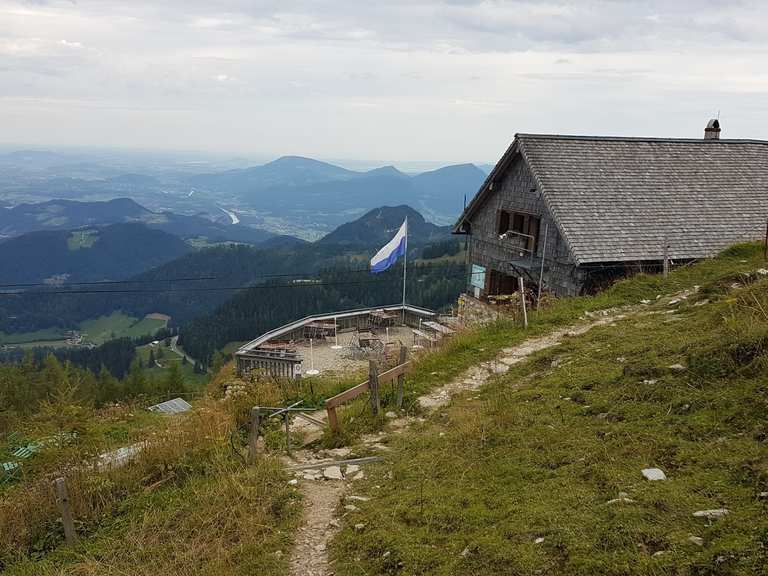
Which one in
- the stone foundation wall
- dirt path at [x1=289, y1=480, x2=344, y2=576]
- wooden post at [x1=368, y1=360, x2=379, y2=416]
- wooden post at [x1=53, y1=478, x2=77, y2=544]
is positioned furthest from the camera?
the stone foundation wall

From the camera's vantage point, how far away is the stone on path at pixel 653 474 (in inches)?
219

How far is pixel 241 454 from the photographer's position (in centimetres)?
845

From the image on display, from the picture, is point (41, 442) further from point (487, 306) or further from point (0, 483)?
point (487, 306)

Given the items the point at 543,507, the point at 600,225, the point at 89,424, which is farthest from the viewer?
the point at 600,225

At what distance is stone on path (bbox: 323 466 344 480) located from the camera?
7.82 metres

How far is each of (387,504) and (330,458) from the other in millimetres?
2142

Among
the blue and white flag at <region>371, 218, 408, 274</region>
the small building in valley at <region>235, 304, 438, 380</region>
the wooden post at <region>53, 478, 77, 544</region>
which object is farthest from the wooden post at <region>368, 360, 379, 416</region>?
the blue and white flag at <region>371, 218, 408, 274</region>

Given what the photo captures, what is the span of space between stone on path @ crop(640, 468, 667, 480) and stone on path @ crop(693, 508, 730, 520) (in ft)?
2.49

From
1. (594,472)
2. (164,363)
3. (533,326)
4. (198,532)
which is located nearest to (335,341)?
(533,326)

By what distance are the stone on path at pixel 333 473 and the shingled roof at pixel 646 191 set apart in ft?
38.8

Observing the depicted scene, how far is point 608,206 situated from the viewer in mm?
19281

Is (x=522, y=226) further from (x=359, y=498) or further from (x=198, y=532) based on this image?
(x=198, y=532)

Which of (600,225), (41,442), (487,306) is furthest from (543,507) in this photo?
(487,306)

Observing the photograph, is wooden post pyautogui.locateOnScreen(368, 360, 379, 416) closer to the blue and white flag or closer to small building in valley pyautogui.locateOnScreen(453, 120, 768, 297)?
small building in valley pyautogui.locateOnScreen(453, 120, 768, 297)
